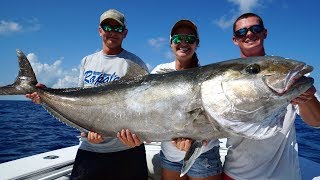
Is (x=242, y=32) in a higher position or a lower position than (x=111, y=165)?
higher

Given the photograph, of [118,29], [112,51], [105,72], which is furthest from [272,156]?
[118,29]

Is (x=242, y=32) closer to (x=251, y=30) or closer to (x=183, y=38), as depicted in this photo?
(x=251, y=30)

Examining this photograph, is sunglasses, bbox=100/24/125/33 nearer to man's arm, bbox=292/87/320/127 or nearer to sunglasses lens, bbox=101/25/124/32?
sunglasses lens, bbox=101/25/124/32

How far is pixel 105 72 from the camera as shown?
4105mm

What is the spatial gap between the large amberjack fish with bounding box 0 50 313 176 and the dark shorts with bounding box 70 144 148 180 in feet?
2.52

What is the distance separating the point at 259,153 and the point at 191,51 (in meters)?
1.42

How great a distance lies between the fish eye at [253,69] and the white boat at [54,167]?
9.05ft

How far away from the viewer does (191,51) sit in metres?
3.84

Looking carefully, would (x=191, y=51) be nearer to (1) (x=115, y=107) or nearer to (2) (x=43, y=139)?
(1) (x=115, y=107)

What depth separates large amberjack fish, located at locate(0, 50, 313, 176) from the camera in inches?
100

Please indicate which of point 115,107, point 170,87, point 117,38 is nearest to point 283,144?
point 170,87

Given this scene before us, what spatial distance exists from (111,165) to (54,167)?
1.43 m

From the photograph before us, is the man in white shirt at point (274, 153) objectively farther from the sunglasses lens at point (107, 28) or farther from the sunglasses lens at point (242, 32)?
the sunglasses lens at point (107, 28)

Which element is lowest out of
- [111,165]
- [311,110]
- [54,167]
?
[54,167]
